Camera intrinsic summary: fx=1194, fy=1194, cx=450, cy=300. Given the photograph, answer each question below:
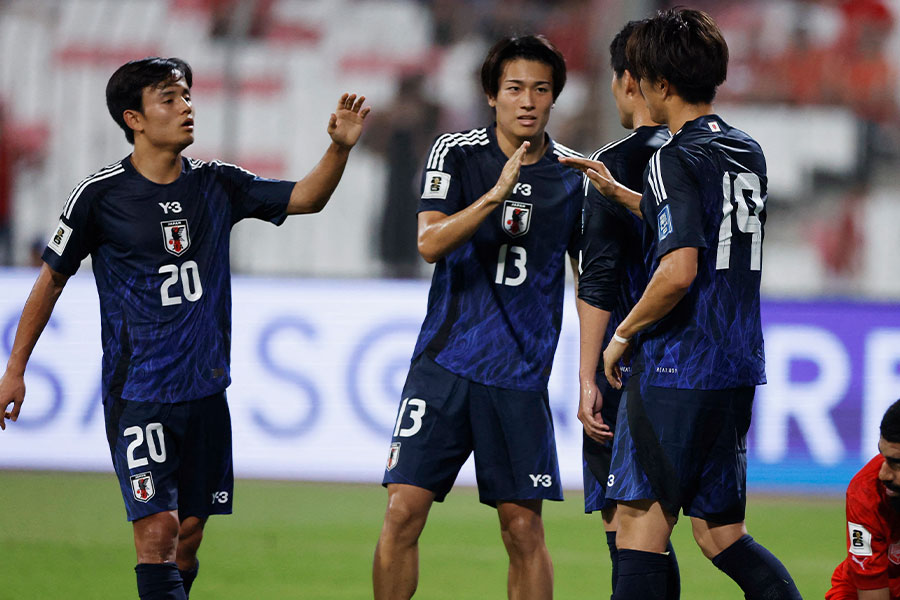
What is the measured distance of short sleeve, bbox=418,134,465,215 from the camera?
13.7 feet

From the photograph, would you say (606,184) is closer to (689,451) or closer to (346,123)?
(689,451)

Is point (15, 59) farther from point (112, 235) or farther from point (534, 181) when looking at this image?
point (534, 181)

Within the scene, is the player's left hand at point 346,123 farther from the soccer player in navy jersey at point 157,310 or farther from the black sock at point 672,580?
the black sock at point 672,580

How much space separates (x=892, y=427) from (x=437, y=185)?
1.69 metres

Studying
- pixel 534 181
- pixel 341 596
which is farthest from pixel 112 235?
pixel 341 596

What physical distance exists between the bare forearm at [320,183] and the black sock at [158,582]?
1377mm

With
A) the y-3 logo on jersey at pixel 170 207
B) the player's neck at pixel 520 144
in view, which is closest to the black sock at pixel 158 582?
the y-3 logo on jersey at pixel 170 207

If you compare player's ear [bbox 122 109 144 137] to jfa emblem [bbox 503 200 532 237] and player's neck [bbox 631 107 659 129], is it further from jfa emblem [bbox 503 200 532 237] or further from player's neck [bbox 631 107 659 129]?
player's neck [bbox 631 107 659 129]

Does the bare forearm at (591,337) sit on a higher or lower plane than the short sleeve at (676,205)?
lower

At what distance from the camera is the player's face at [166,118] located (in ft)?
14.0

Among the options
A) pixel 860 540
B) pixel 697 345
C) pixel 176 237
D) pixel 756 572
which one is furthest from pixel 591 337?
pixel 176 237

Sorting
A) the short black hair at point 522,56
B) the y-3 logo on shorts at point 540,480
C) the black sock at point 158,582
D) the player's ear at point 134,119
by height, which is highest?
the short black hair at point 522,56

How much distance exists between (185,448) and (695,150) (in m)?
2.06

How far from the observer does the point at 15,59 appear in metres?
9.45
